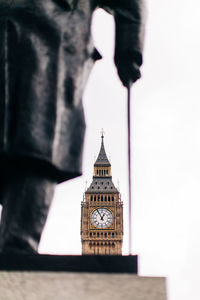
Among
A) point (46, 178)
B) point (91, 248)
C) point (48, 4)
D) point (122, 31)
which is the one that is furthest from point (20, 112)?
point (91, 248)

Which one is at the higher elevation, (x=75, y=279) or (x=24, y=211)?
(x=24, y=211)

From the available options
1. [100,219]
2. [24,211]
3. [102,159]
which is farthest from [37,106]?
[102,159]

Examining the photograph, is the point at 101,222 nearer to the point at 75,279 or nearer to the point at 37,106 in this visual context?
the point at 37,106

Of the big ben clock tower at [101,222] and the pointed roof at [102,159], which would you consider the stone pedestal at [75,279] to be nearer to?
the big ben clock tower at [101,222]

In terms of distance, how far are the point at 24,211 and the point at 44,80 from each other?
691 millimetres

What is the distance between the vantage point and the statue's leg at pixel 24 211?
3.40m

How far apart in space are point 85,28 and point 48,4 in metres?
0.25

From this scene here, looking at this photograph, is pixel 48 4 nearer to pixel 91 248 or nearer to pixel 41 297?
pixel 41 297

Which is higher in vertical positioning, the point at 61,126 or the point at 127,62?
the point at 127,62

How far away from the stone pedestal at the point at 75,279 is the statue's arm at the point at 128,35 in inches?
50.8

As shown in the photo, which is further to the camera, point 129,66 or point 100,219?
point 100,219

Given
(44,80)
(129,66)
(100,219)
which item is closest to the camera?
(44,80)

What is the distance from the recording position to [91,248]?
88.5 metres

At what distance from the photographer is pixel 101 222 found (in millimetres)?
88875
